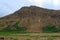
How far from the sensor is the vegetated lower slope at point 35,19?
7706cm

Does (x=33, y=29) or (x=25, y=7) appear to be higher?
(x=25, y=7)

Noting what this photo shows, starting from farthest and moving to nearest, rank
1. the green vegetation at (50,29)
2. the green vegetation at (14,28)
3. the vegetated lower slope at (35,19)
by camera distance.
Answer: the vegetated lower slope at (35,19)
the green vegetation at (14,28)
the green vegetation at (50,29)

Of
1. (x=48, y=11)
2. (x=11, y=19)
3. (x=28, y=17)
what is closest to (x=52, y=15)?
(x=48, y=11)

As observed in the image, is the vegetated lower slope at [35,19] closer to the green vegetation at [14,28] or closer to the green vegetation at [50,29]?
the green vegetation at [50,29]

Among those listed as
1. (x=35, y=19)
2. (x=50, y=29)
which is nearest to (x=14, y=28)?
(x=35, y=19)

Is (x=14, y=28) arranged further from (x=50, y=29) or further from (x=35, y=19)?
(x=50, y=29)

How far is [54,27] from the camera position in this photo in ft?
246

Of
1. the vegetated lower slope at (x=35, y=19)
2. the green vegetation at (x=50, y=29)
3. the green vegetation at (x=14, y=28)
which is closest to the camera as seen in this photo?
the green vegetation at (x=50, y=29)

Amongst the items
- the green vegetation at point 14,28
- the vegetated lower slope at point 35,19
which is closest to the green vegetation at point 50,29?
the vegetated lower slope at point 35,19

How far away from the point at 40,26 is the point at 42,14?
867 centimetres

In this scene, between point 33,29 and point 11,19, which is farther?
point 11,19

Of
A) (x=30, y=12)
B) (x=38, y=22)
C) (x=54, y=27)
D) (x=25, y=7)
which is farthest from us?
(x=25, y=7)

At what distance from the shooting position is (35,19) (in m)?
81.8

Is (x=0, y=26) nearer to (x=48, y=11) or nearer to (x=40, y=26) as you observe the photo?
(x=40, y=26)
